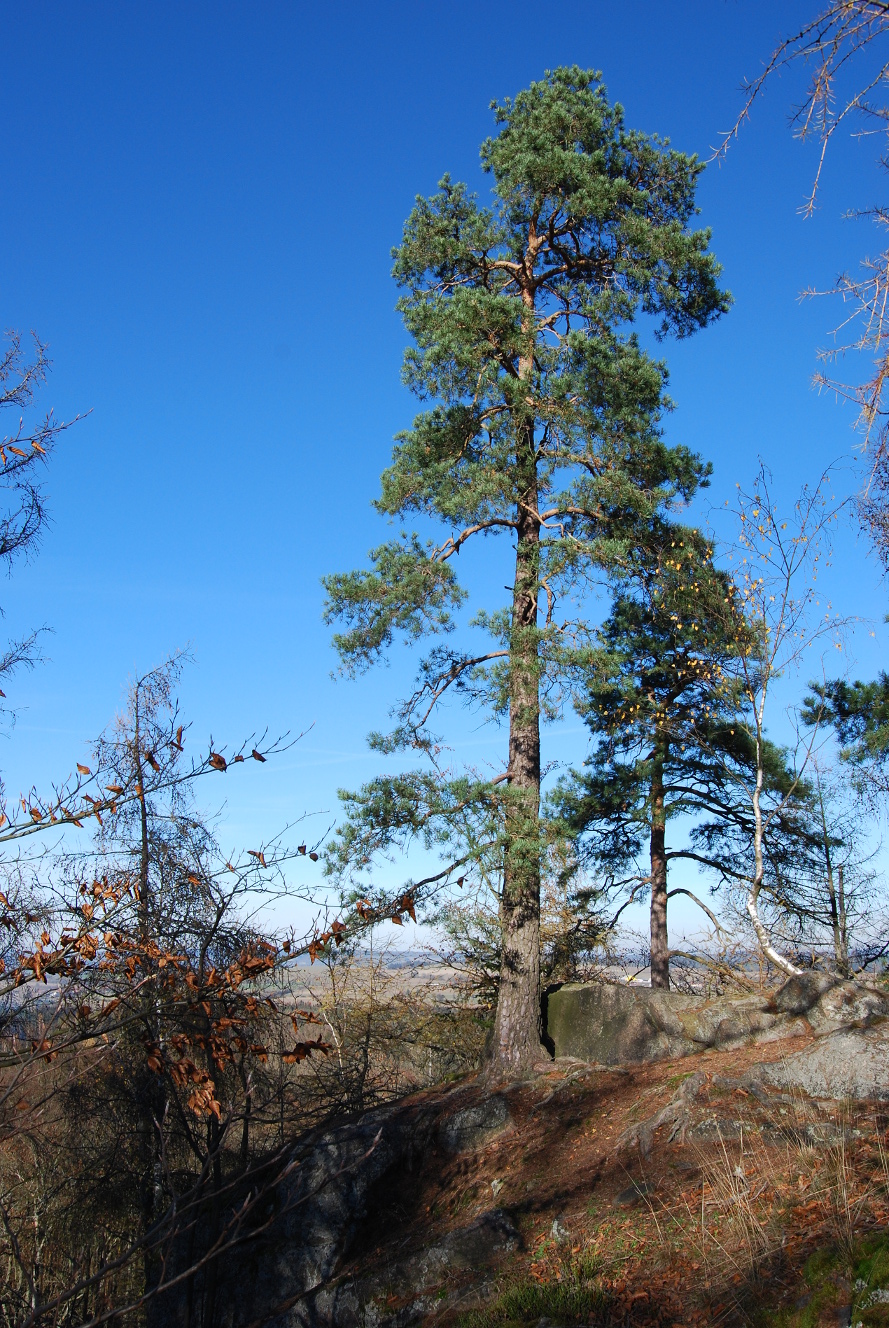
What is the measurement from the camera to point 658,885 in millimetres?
15742

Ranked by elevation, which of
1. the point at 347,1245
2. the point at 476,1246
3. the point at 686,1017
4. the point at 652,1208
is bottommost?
the point at 347,1245

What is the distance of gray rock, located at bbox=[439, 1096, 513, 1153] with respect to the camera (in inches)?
379

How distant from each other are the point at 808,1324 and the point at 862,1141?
2.05 meters

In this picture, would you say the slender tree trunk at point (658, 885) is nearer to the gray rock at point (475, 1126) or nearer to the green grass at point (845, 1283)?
the gray rock at point (475, 1126)

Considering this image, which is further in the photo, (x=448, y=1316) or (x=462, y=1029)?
(x=462, y=1029)

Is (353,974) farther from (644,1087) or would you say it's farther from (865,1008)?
(865,1008)

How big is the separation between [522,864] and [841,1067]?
3670 mm

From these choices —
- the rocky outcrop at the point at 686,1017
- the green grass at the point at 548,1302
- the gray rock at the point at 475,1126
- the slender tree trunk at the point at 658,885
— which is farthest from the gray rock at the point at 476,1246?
the slender tree trunk at the point at 658,885

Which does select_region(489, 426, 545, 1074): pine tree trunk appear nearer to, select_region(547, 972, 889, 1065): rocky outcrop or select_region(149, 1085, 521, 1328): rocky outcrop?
select_region(547, 972, 889, 1065): rocky outcrop

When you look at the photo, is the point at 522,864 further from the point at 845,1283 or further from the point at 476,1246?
the point at 845,1283

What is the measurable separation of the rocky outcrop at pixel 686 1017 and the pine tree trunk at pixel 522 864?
685 mm

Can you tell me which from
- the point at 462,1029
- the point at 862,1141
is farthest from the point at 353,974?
the point at 862,1141

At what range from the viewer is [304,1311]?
826 centimetres

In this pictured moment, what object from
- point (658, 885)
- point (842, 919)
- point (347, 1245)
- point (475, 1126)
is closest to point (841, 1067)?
point (475, 1126)
